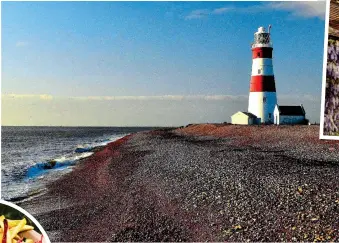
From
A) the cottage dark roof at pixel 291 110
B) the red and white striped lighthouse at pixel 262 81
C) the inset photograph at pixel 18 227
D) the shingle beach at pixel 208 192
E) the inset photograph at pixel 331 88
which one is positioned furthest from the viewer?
the cottage dark roof at pixel 291 110

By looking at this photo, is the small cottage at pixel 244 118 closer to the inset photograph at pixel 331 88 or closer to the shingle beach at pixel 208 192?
the shingle beach at pixel 208 192

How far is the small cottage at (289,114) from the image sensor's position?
5.29 meters

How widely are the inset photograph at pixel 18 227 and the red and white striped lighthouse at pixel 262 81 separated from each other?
146 inches

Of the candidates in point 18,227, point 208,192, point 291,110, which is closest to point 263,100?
point 291,110

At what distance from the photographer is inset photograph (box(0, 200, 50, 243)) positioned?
1.49 m

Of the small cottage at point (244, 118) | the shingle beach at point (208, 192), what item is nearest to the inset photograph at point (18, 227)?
the shingle beach at point (208, 192)

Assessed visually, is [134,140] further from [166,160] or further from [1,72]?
[1,72]

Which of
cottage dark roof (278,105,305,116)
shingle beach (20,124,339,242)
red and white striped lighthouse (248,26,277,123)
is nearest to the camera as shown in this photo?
shingle beach (20,124,339,242)

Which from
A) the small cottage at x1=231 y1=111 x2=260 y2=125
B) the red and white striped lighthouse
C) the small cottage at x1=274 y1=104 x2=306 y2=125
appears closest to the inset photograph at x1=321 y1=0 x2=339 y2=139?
the small cottage at x1=274 y1=104 x2=306 y2=125

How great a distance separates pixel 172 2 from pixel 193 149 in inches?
69.5

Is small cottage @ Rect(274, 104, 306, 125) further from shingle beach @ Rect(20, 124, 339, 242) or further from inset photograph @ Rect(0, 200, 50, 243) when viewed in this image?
inset photograph @ Rect(0, 200, 50, 243)

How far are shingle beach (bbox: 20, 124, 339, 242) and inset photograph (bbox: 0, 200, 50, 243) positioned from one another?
2.94 m

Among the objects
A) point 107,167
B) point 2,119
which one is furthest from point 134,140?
point 2,119

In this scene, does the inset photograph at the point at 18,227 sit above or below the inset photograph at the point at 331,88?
below
